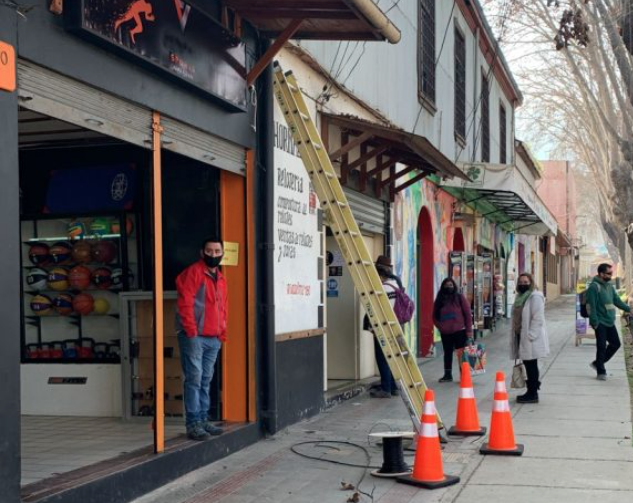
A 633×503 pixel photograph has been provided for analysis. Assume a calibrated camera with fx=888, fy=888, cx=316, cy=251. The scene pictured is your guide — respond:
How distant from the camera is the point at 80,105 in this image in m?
5.82

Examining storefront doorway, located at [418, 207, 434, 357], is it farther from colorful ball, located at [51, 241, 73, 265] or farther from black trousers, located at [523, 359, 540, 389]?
colorful ball, located at [51, 241, 73, 265]

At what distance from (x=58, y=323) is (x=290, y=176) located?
2916mm

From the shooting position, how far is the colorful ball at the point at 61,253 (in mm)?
9336

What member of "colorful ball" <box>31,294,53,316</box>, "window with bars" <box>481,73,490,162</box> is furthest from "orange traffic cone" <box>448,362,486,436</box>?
"window with bars" <box>481,73,490,162</box>

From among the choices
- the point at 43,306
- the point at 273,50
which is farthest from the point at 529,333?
the point at 43,306

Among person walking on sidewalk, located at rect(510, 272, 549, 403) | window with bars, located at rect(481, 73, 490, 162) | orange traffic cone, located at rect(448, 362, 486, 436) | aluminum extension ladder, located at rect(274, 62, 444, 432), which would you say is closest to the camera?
aluminum extension ladder, located at rect(274, 62, 444, 432)

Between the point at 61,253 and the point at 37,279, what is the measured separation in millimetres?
395

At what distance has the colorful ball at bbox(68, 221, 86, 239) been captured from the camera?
9.30 meters

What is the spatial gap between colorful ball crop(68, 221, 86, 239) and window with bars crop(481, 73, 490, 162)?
1626cm

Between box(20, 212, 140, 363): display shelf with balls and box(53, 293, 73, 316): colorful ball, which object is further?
box(53, 293, 73, 316): colorful ball

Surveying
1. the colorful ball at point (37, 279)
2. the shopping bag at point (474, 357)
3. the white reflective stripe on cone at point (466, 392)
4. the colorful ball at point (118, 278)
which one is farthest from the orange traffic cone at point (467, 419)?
the colorful ball at point (37, 279)

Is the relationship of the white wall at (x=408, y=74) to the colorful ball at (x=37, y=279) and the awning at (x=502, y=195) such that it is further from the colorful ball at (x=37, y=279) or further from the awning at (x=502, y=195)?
the colorful ball at (x=37, y=279)

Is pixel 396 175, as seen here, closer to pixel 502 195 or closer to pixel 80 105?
pixel 502 195

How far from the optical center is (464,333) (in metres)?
13.3
